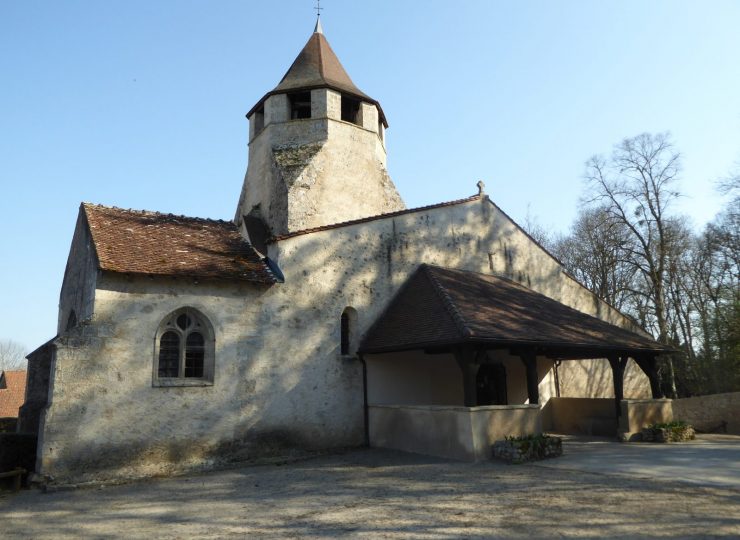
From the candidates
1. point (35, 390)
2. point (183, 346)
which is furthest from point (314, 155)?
point (35, 390)

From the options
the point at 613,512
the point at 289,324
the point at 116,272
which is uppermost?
the point at 116,272

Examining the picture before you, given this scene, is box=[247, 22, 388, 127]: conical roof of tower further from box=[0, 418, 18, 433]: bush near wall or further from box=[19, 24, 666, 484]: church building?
box=[0, 418, 18, 433]: bush near wall

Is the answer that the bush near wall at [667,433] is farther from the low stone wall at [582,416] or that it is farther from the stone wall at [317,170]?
the stone wall at [317,170]

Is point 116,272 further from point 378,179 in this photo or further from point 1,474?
point 378,179

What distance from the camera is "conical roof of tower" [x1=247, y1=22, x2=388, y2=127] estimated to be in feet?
55.1

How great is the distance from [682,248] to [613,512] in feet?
75.9

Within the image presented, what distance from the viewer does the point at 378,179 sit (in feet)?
56.6

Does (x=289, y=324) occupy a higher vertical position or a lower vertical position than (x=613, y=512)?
higher

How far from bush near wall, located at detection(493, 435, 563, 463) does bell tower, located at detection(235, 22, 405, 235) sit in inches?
333

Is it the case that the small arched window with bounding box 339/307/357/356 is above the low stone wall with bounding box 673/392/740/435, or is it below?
above

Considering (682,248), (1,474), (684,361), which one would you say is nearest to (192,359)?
(1,474)

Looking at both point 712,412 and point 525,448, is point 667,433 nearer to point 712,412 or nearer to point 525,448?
point 525,448

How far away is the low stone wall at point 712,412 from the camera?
1537cm

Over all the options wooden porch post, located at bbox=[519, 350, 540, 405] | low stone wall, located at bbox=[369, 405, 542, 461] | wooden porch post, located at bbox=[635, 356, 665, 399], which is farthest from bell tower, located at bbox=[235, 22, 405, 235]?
wooden porch post, located at bbox=[635, 356, 665, 399]
